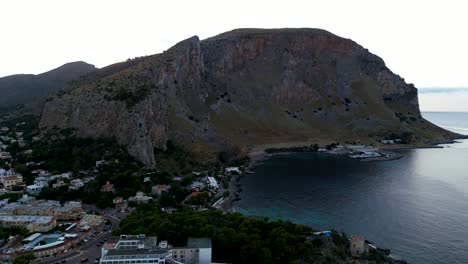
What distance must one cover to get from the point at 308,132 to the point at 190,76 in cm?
3674

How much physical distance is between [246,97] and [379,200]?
71984 mm

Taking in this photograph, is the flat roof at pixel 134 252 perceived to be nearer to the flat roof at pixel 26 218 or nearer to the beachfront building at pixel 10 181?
the flat roof at pixel 26 218

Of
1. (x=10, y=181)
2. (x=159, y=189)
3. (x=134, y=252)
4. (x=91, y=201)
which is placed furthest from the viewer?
(x=159, y=189)

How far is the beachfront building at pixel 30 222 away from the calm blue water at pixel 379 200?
2278cm

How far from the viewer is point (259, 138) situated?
114m

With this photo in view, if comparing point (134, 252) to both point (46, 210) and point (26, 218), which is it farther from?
point (46, 210)

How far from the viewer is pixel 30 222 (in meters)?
45.2

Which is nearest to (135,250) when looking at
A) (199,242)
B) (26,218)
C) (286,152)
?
(199,242)

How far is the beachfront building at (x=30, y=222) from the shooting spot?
146ft

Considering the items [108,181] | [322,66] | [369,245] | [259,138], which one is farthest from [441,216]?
[322,66]

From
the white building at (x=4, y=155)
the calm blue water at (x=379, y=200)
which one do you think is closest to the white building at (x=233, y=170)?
the calm blue water at (x=379, y=200)

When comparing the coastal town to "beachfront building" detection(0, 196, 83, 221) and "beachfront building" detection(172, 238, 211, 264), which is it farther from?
"beachfront building" detection(0, 196, 83, 221)

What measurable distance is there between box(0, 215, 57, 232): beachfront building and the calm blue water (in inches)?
897

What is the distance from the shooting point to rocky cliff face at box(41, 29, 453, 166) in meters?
84.2
